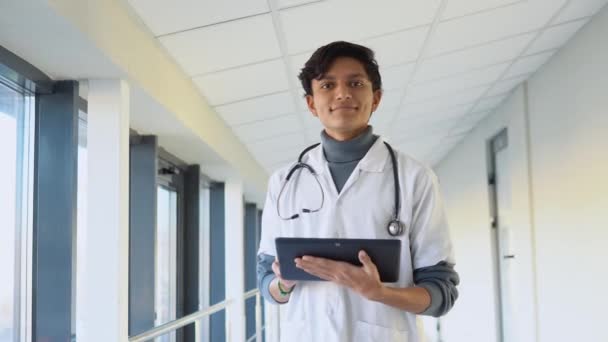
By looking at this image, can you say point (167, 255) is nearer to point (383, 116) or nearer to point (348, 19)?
point (383, 116)

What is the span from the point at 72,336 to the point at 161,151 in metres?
1.71

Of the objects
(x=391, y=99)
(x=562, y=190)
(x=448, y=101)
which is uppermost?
(x=448, y=101)

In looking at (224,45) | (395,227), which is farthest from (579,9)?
(395,227)

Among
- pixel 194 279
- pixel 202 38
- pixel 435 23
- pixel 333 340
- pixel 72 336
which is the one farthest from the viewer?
pixel 194 279

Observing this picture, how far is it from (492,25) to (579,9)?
1.78ft

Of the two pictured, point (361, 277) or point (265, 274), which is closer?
point (361, 277)

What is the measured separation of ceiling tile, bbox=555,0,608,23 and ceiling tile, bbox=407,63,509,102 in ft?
2.64

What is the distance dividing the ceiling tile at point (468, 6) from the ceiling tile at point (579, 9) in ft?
1.65

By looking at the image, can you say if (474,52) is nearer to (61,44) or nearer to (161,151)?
→ (161,151)

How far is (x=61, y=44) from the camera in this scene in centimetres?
209

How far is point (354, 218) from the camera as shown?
4.79ft

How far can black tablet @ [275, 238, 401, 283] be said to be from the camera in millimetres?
1314

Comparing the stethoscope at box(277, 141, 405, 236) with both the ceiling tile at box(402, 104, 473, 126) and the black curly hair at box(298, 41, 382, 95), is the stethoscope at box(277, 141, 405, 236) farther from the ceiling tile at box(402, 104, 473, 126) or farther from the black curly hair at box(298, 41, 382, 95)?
the ceiling tile at box(402, 104, 473, 126)

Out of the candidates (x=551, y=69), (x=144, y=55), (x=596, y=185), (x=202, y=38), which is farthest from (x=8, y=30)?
(x=551, y=69)
